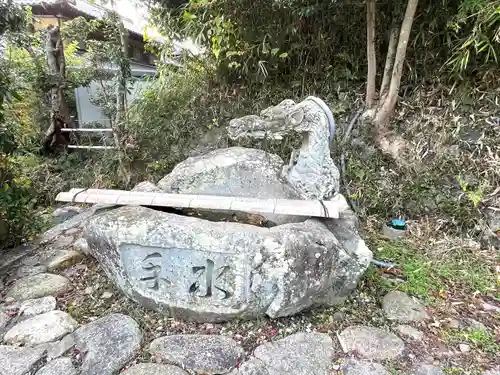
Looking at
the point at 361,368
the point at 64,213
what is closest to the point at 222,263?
the point at 361,368

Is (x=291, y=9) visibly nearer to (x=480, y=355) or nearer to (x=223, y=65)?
(x=223, y=65)

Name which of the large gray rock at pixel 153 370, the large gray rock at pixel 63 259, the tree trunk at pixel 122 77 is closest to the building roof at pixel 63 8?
the tree trunk at pixel 122 77

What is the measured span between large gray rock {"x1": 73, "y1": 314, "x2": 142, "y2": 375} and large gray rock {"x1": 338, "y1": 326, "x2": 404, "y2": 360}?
1206 millimetres

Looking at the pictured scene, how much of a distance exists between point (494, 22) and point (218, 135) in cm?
322

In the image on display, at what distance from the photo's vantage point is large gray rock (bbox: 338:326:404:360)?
1.74 metres

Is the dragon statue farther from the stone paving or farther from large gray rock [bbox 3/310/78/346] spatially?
large gray rock [bbox 3/310/78/346]

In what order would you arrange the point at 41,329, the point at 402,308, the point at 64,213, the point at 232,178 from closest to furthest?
the point at 41,329, the point at 402,308, the point at 232,178, the point at 64,213

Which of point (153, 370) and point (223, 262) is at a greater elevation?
point (223, 262)

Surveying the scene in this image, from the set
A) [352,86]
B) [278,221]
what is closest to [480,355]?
[278,221]

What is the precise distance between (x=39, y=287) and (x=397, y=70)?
147 inches

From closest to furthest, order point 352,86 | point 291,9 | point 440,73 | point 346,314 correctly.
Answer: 1. point 346,314
2. point 440,73
3. point 291,9
4. point 352,86

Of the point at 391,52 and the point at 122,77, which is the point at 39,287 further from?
the point at 391,52

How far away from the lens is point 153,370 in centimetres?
164

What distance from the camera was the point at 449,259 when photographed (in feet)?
8.75
